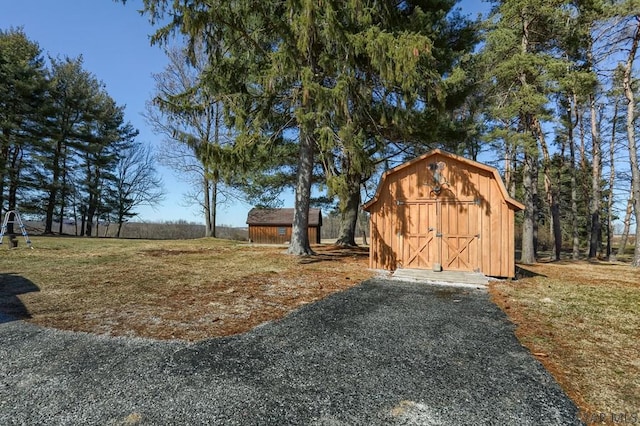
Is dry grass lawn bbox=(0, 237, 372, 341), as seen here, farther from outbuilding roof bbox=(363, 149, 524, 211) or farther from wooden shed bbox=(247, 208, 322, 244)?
wooden shed bbox=(247, 208, 322, 244)

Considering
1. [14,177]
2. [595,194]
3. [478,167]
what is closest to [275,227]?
[14,177]

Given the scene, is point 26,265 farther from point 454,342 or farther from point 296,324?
point 454,342

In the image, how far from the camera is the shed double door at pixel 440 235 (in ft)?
29.4

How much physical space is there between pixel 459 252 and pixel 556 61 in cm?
869

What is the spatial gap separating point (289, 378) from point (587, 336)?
13.6 ft

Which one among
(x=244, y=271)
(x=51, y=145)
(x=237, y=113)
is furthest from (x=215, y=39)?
(x=51, y=145)

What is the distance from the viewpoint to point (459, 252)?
905cm

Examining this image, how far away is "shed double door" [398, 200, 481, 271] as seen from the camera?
353 inches

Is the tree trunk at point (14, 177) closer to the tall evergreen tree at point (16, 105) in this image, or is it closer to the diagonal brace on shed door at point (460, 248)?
the tall evergreen tree at point (16, 105)

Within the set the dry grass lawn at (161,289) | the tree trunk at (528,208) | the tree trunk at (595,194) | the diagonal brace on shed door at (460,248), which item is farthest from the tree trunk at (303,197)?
the tree trunk at (595,194)

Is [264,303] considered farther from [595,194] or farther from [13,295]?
[595,194]

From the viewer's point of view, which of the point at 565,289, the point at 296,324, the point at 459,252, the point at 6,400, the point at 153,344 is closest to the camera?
the point at 6,400

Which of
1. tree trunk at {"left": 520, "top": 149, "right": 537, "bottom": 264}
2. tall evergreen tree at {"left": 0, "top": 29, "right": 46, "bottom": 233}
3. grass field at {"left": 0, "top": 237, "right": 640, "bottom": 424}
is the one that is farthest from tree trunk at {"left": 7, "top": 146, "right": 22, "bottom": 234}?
tree trunk at {"left": 520, "top": 149, "right": 537, "bottom": 264}

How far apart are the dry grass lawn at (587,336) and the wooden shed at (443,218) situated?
1.20 metres
